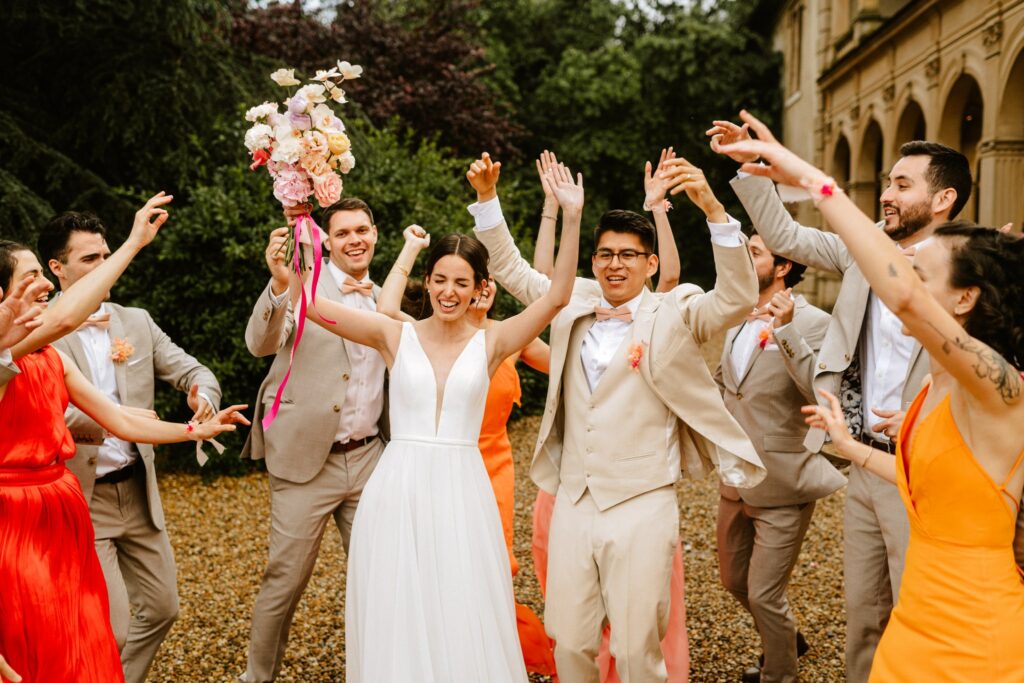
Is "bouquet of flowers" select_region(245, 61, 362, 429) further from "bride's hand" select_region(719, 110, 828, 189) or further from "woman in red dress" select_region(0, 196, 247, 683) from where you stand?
"bride's hand" select_region(719, 110, 828, 189)

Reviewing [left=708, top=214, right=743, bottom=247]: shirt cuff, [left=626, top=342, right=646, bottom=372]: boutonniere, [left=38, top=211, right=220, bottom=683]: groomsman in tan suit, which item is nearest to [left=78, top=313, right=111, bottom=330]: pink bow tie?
[left=38, top=211, right=220, bottom=683]: groomsman in tan suit

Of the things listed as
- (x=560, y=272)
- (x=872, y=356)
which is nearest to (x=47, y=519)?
(x=560, y=272)

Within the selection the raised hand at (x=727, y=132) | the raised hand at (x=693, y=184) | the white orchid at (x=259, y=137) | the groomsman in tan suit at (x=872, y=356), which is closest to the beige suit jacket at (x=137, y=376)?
the white orchid at (x=259, y=137)

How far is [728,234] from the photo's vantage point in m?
3.22

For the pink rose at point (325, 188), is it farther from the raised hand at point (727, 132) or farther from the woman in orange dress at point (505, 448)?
the raised hand at point (727, 132)

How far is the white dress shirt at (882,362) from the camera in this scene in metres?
3.70

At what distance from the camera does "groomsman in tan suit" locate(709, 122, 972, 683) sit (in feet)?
11.8

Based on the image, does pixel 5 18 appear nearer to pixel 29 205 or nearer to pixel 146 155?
pixel 146 155

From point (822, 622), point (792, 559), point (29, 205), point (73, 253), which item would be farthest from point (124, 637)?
point (29, 205)

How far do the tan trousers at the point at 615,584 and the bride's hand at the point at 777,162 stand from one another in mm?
1533

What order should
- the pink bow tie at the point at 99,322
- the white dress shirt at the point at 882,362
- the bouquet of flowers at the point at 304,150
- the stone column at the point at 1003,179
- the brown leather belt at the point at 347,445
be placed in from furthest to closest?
the stone column at the point at 1003,179, the brown leather belt at the point at 347,445, the pink bow tie at the point at 99,322, the white dress shirt at the point at 882,362, the bouquet of flowers at the point at 304,150

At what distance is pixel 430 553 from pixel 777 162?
1.95 meters

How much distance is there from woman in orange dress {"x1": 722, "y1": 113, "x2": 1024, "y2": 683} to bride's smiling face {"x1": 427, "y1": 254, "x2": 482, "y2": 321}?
1.39 metres

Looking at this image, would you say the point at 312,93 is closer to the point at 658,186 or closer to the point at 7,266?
the point at 7,266
